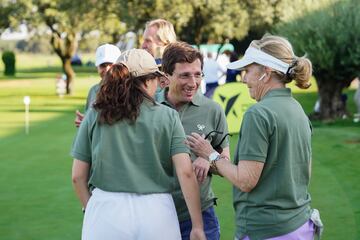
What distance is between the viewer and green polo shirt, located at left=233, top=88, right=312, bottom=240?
12.2 feet

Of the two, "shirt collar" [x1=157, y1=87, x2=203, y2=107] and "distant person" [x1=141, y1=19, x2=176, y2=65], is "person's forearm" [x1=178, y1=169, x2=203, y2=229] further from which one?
"distant person" [x1=141, y1=19, x2=176, y2=65]

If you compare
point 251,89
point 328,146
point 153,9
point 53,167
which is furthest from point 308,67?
point 153,9

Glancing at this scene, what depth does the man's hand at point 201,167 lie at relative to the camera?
13.5 ft

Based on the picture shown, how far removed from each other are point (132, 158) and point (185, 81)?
35.1 inches

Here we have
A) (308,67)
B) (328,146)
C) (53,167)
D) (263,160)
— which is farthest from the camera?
(328,146)

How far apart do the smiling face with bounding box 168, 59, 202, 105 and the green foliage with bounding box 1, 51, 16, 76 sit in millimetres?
56185

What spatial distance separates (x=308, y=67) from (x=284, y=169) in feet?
1.92

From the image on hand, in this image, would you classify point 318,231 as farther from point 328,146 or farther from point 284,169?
point 328,146

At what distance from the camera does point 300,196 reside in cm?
394

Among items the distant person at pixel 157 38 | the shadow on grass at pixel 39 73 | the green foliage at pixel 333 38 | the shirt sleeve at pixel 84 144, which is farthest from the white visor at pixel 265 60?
the shadow on grass at pixel 39 73

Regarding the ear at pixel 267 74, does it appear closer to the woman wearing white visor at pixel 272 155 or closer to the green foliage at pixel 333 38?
the woman wearing white visor at pixel 272 155

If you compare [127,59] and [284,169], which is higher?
[127,59]

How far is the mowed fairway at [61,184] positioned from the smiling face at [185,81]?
3675mm

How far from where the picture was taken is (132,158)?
12.4ft
